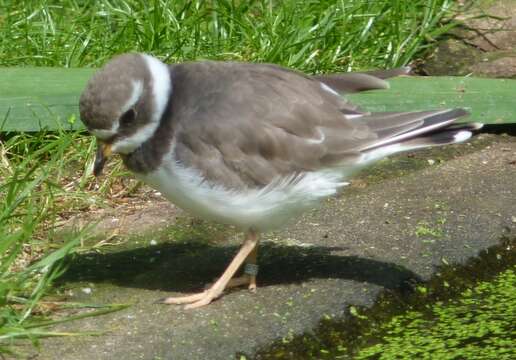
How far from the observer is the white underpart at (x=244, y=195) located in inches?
177

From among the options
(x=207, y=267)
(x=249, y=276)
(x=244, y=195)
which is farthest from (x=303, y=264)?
(x=244, y=195)

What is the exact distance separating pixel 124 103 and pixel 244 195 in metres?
0.61

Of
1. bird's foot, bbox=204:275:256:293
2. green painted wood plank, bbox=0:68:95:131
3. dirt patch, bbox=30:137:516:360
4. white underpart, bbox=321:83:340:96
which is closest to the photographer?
dirt patch, bbox=30:137:516:360

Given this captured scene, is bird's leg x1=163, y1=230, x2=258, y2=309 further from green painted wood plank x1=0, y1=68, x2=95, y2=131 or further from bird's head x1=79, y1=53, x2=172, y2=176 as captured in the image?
green painted wood plank x1=0, y1=68, x2=95, y2=131

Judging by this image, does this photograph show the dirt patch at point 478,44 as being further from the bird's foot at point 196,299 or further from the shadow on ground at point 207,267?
the bird's foot at point 196,299

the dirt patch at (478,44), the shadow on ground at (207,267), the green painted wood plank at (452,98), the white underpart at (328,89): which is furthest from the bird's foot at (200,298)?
the dirt patch at (478,44)

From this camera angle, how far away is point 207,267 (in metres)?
5.01

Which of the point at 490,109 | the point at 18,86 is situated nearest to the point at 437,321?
the point at 490,109

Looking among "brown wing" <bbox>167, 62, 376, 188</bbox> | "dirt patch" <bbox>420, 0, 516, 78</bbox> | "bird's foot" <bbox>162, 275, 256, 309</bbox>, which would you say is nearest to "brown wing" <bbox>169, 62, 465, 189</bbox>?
"brown wing" <bbox>167, 62, 376, 188</bbox>

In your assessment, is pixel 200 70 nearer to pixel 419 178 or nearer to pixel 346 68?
Answer: pixel 419 178

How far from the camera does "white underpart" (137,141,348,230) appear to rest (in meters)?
4.50

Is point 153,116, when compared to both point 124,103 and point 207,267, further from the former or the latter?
point 207,267

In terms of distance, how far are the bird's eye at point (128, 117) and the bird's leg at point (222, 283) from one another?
69cm

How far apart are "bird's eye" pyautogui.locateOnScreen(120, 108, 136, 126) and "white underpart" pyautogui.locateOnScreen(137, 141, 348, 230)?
8.5 inches
